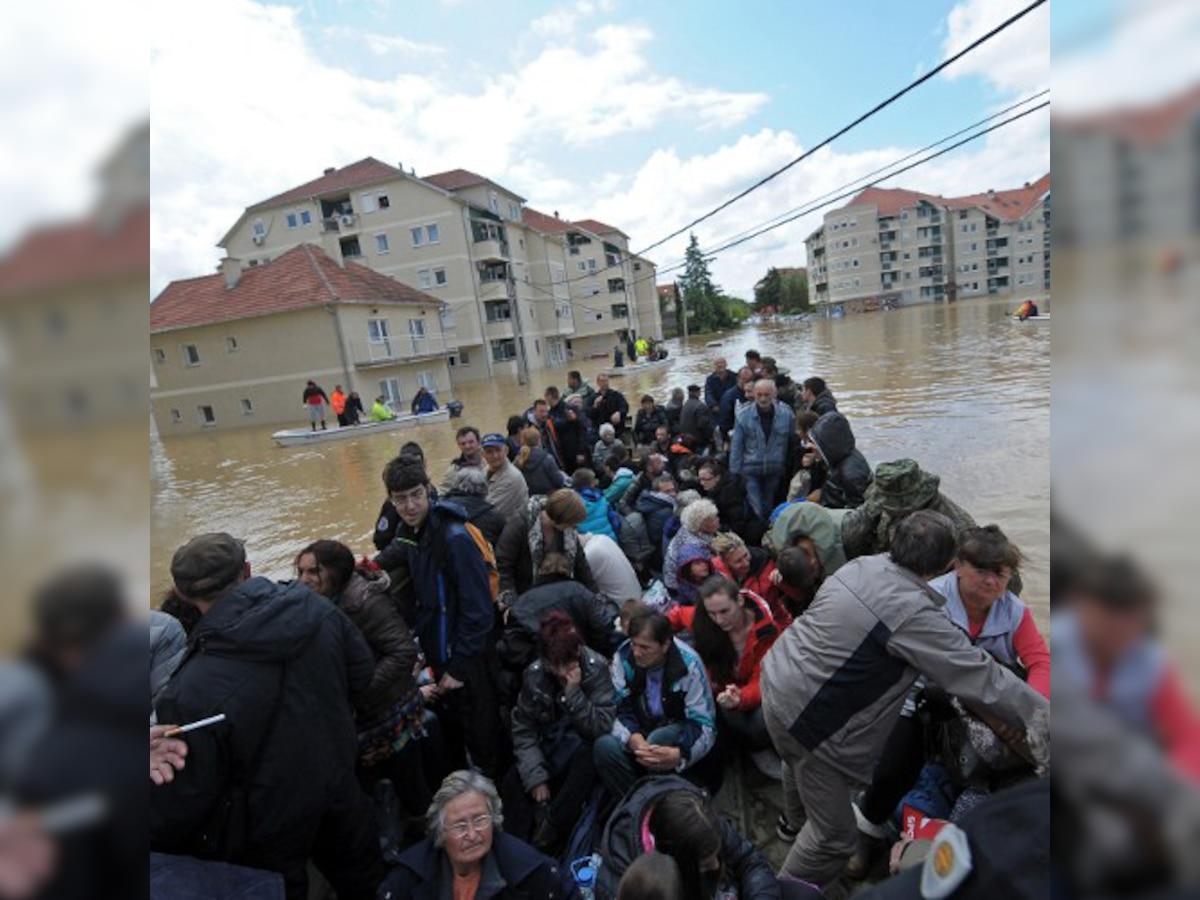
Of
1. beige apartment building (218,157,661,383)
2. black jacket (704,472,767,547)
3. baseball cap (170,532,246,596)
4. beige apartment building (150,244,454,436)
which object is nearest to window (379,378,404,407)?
beige apartment building (150,244,454,436)

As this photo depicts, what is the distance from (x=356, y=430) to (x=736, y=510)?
18.6 m

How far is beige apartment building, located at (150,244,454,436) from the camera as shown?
28.0 metres

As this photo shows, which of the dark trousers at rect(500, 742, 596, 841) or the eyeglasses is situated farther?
the dark trousers at rect(500, 742, 596, 841)

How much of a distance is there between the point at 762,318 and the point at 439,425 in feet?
259

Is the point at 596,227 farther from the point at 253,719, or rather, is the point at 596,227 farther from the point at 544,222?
the point at 253,719

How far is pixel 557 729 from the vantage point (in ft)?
10.9

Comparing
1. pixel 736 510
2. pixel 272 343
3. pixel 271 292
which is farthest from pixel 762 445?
pixel 271 292

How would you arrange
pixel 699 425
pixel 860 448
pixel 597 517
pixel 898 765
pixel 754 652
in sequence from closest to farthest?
pixel 898 765
pixel 754 652
pixel 597 517
pixel 699 425
pixel 860 448

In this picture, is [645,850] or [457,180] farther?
[457,180]

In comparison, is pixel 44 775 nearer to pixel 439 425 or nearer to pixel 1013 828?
pixel 1013 828

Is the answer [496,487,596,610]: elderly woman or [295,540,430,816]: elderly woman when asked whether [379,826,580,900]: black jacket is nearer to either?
[295,540,430,816]: elderly woman

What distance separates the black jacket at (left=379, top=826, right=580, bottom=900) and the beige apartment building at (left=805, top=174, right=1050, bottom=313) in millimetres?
81418

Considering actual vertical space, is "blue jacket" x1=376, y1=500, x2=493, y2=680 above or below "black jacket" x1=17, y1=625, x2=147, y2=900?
below

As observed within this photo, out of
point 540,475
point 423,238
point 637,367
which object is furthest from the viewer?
point 423,238
